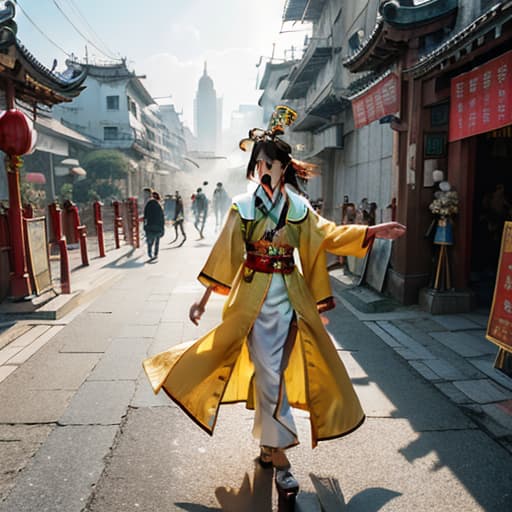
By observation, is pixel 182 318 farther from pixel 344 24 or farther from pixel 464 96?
pixel 344 24

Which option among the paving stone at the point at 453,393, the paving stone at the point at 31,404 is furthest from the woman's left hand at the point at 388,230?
the paving stone at the point at 31,404

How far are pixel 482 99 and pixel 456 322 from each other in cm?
292

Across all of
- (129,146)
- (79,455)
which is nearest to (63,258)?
(79,455)

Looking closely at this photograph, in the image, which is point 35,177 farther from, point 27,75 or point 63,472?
point 63,472

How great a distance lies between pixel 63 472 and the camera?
310 cm

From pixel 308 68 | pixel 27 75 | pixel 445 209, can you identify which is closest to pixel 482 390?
pixel 445 209

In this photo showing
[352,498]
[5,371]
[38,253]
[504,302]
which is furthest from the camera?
[38,253]

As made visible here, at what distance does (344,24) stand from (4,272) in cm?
1565

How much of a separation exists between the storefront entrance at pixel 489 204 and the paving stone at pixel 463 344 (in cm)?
234

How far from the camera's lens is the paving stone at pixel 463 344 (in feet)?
18.0

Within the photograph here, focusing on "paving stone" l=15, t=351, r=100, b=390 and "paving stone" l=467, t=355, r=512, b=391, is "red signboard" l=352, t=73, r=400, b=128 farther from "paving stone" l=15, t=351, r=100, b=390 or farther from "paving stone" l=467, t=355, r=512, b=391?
"paving stone" l=15, t=351, r=100, b=390

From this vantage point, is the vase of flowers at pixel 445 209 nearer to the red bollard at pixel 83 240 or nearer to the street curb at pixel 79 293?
the street curb at pixel 79 293

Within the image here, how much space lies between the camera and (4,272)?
707 cm

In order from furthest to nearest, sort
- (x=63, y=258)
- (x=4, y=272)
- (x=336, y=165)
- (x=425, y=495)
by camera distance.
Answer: (x=336, y=165) < (x=63, y=258) < (x=4, y=272) < (x=425, y=495)
